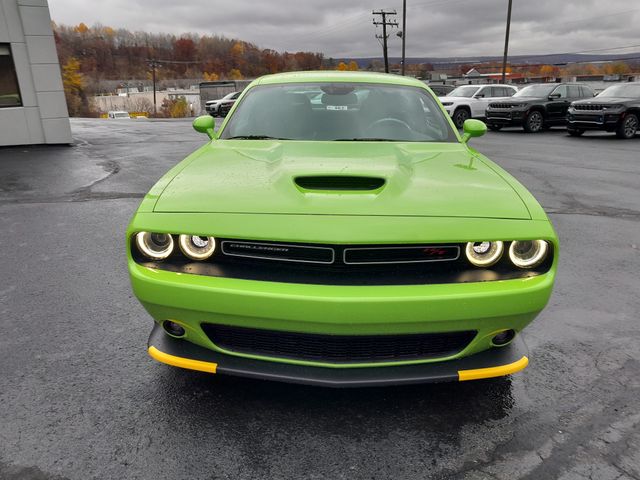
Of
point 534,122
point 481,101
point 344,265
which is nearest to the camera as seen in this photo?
point 344,265

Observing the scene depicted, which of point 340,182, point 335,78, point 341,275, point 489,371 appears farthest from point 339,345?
point 335,78

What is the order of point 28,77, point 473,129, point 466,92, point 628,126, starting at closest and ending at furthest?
point 473,129, point 28,77, point 628,126, point 466,92

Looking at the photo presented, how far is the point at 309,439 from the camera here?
7.43ft

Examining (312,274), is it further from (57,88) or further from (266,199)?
(57,88)

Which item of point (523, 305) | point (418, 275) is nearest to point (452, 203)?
point (418, 275)

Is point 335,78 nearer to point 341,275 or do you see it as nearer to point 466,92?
point 341,275

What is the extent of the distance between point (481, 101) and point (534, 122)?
2.95 metres

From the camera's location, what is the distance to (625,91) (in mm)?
15914

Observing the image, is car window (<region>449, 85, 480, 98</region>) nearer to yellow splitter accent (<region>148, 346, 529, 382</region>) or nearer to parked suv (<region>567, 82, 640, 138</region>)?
parked suv (<region>567, 82, 640, 138</region>)

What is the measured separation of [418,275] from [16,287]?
11.0ft

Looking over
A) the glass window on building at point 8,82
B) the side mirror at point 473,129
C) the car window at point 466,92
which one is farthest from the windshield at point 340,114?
the car window at point 466,92

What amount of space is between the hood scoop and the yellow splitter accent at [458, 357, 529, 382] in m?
0.94

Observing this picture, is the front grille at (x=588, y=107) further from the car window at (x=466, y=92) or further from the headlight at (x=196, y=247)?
the headlight at (x=196, y=247)

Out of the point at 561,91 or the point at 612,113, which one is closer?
the point at 612,113
